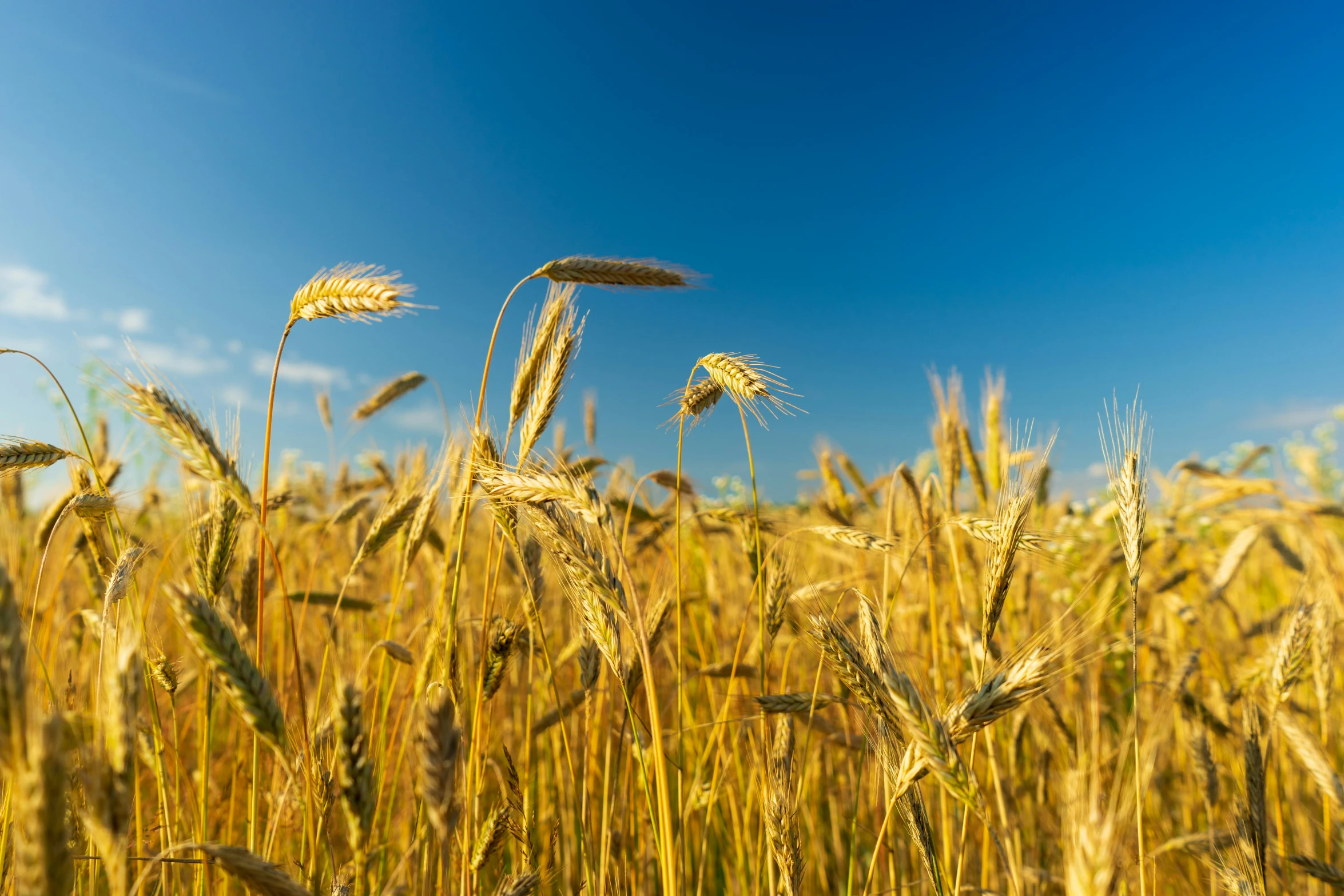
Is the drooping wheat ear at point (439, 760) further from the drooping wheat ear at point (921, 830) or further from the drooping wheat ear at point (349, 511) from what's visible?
the drooping wheat ear at point (349, 511)

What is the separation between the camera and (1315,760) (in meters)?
1.73

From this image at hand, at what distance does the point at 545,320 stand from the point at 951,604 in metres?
1.99

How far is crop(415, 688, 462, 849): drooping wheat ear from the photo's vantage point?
2.81ft

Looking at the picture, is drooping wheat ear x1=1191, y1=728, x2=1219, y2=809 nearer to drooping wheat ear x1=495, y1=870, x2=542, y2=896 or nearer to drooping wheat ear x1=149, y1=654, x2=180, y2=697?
drooping wheat ear x1=495, y1=870, x2=542, y2=896

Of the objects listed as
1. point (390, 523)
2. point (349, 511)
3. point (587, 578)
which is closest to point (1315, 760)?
point (587, 578)

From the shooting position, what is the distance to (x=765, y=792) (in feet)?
4.78

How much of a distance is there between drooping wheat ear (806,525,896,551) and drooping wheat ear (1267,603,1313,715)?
45.9 inches

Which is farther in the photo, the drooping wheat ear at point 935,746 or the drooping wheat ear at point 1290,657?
the drooping wheat ear at point 1290,657

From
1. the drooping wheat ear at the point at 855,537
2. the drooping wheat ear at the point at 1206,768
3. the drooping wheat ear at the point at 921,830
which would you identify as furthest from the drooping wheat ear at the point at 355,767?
the drooping wheat ear at the point at 1206,768

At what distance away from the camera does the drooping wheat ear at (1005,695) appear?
1151mm

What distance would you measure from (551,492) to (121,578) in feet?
3.16

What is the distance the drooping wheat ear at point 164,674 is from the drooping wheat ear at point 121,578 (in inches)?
8.0

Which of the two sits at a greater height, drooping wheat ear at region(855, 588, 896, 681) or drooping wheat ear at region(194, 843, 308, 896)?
drooping wheat ear at region(855, 588, 896, 681)

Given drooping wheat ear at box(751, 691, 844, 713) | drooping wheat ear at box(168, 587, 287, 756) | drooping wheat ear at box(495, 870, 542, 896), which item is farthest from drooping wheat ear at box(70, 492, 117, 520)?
drooping wheat ear at box(751, 691, 844, 713)
